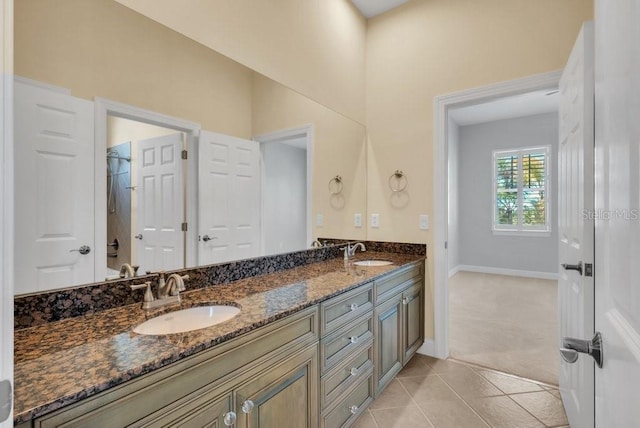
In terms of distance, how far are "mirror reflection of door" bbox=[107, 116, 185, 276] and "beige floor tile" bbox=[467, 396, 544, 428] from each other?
196cm

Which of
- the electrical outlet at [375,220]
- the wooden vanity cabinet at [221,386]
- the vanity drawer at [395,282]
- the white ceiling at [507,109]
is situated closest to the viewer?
the wooden vanity cabinet at [221,386]

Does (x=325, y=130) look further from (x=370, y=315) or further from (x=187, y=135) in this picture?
(x=370, y=315)

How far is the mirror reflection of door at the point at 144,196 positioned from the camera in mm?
1307

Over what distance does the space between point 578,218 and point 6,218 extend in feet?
6.61

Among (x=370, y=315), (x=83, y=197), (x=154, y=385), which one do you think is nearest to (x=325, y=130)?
(x=370, y=315)

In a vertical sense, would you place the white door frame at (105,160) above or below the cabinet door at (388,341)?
above

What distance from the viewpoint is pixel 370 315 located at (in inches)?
75.0

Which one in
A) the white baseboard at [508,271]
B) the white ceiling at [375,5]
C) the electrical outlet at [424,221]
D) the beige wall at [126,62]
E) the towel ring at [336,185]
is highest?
the white ceiling at [375,5]

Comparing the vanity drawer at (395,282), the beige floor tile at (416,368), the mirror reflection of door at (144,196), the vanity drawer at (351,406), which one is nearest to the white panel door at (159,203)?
the mirror reflection of door at (144,196)

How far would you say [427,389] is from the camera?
7.29 feet

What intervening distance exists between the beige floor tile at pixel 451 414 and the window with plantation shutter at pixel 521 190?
16.1ft

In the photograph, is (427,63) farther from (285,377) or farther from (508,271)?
(508,271)

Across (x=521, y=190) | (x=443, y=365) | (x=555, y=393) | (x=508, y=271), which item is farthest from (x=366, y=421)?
(x=521, y=190)

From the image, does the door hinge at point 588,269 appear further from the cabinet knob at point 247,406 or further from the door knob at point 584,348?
the cabinet knob at point 247,406
